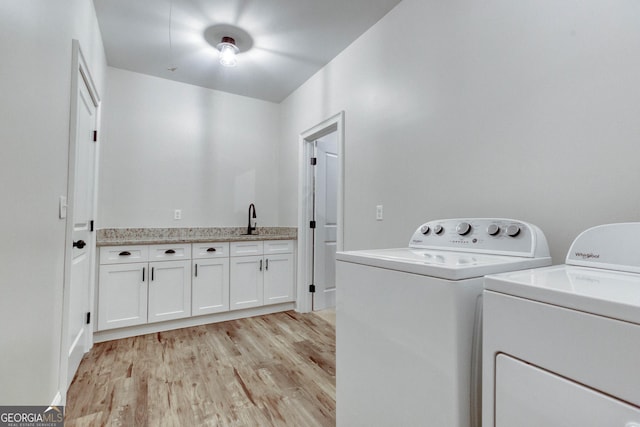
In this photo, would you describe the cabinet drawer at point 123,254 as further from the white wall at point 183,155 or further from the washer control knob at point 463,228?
the washer control knob at point 463,228

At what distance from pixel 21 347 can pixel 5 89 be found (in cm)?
95

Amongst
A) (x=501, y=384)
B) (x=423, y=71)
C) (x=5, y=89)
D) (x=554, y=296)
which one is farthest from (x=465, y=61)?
(x=5, y=89)

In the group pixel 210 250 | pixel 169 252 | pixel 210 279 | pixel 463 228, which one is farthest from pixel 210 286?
pixel 463 228

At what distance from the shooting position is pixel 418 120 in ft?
6.56

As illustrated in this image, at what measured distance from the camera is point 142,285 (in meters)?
2.78

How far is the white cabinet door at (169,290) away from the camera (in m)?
2.83

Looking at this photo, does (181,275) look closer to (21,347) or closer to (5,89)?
(21,347)

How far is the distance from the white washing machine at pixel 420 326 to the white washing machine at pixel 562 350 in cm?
10

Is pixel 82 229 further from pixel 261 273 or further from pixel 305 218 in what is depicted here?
pixel 305 218

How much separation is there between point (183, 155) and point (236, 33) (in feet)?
4.99

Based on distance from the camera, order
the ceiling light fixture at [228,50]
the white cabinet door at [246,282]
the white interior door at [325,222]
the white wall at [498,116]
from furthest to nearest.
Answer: the white interior door at [325,222], the white cabinet door at [246,282], the ceiling light fixture at [228,50], the white wall at [498,116]

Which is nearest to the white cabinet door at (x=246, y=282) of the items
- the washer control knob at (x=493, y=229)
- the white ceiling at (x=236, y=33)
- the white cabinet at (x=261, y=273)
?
the white cabinet at (x=261, y=273)

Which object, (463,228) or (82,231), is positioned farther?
(82,231)

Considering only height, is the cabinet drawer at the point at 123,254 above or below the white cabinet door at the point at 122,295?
above
